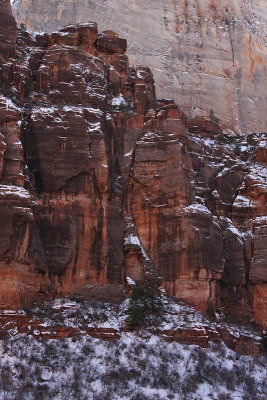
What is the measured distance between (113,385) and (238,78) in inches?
2028

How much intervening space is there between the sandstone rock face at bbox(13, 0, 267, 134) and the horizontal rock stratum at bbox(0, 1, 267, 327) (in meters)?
24.6

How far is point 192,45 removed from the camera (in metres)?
83.1

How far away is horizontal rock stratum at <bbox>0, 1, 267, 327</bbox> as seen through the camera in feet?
146

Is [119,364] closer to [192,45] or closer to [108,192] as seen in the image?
[108,192]

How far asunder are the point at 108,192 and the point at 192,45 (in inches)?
1579

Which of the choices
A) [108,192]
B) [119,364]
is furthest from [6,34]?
[119,364]

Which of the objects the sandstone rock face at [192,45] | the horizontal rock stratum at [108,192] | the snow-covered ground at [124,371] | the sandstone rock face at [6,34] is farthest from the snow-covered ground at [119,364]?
the sandstone rock face at [192,45]

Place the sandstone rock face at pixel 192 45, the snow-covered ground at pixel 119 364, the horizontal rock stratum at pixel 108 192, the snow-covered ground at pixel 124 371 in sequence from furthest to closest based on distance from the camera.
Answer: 1. the sandstone rock face at pixel 192 45
2. the horizontal rock stratum at pixel 108 192
3. the snow-covered ground at pixel 119 364
4. the snow-covered ground at pixel 124 371

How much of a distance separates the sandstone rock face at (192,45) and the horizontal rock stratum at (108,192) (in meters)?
24.6

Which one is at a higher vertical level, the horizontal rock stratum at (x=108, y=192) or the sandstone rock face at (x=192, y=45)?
the sandstone rock face at (x=192, y=45)

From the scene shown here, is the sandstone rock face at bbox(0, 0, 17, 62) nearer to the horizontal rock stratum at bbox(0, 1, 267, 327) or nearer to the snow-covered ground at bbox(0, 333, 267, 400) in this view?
the horizontal rock stratum at bbox(0, 1, 267, 327)

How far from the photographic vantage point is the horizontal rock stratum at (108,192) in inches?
1754

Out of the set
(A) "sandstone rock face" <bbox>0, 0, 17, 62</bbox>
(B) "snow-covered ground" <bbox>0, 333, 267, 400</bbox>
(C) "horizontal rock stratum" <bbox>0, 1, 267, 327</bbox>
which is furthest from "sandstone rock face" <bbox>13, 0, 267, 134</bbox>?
(B) "snow-covered ground" <bbox>0, 333, 267, 400</bbox>

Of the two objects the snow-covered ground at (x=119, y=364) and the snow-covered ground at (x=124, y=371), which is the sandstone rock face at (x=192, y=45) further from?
the snow-covered ground at (x=124, y=371)
